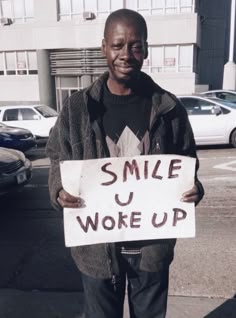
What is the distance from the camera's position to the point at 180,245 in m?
3.92

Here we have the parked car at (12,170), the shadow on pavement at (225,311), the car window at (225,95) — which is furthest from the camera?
the car window at (225,95)

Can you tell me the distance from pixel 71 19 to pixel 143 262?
70.8 ft

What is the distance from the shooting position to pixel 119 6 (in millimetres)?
20578

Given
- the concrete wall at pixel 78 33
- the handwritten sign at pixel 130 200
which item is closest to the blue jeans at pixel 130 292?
the handwritten sign at pixel 130 200

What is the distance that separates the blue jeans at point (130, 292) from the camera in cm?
178

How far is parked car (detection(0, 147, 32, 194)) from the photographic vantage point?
5.34 metres

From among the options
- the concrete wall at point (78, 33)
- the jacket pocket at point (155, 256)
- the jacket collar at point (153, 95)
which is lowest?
the jacket pocket at point (155, 256)

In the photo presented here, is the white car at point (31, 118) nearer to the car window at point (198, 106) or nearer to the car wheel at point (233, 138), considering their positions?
the car window at point (198, 106)

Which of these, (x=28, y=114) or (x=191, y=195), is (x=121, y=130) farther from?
(x=28, y=114)

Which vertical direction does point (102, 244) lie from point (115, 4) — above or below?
below

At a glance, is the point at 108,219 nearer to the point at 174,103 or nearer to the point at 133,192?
the point at 133,192

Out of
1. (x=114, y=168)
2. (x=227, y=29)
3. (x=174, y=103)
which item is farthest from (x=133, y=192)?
(x=227, y=29)

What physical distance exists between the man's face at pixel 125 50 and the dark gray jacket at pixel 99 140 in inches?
4.8

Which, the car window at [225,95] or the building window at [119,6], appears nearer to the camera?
the car window at [225,95]
